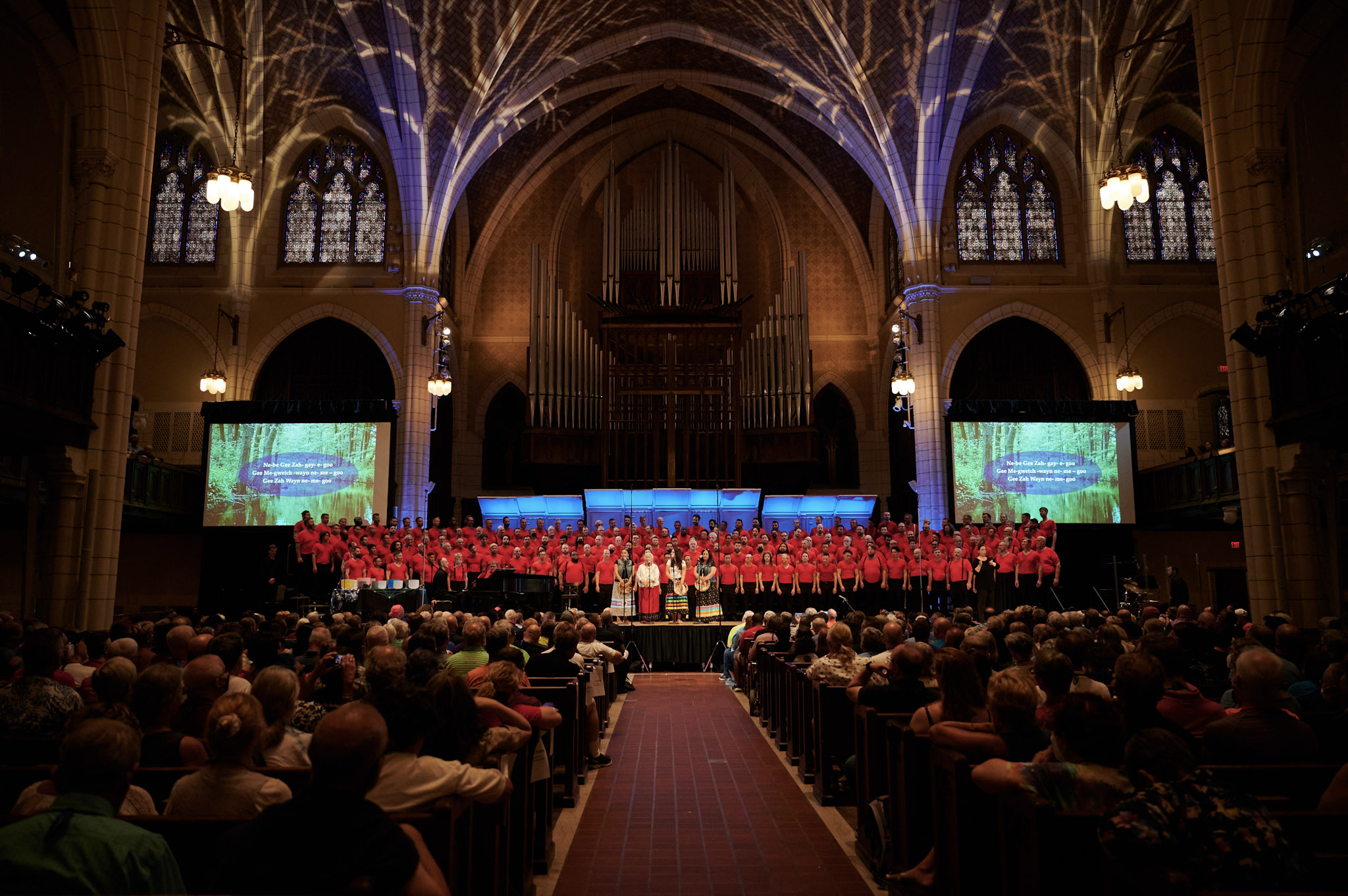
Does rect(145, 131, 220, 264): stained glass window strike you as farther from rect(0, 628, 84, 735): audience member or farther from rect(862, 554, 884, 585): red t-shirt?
rect(0, 628, 84, 735): audience member

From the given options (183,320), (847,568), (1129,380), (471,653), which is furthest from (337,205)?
(1129,380)

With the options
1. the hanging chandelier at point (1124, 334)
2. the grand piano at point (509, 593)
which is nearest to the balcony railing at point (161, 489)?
the grand piano at point (509, 593)

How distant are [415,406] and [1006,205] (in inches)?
553

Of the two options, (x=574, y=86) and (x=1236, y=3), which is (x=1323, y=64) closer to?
(x=1236, y=3)

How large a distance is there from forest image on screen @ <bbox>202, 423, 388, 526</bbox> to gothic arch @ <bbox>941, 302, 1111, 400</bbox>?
481 inches

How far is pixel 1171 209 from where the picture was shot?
20.7 meters

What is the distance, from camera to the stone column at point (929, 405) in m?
18.3

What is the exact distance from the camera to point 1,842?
211 cm

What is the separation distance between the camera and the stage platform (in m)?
13.7

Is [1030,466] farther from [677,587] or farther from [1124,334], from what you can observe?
[677,587]

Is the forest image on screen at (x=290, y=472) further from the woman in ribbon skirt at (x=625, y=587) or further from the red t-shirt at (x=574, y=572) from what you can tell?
the woman in ribbon skirt at (x=625, y=587)

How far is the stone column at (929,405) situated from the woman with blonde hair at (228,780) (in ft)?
54.2

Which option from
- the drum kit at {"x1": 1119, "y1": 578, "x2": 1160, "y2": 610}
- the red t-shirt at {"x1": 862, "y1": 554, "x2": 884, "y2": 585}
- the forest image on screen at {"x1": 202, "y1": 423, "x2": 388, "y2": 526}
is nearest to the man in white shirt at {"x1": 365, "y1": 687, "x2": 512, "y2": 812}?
the red t-shirt at {"x1": 862, "y1": 554, "x2": 884, "y2": 585}

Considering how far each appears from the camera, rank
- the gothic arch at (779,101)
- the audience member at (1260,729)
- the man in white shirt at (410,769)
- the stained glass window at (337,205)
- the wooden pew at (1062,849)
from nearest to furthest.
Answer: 1. the wooden pew at (1062,849)
2. the man in white shirt at (410,769)
3. the audience member at (1260,729)
4. the gothic arch at (779,101)
5. the stained glass window at (337,205)
